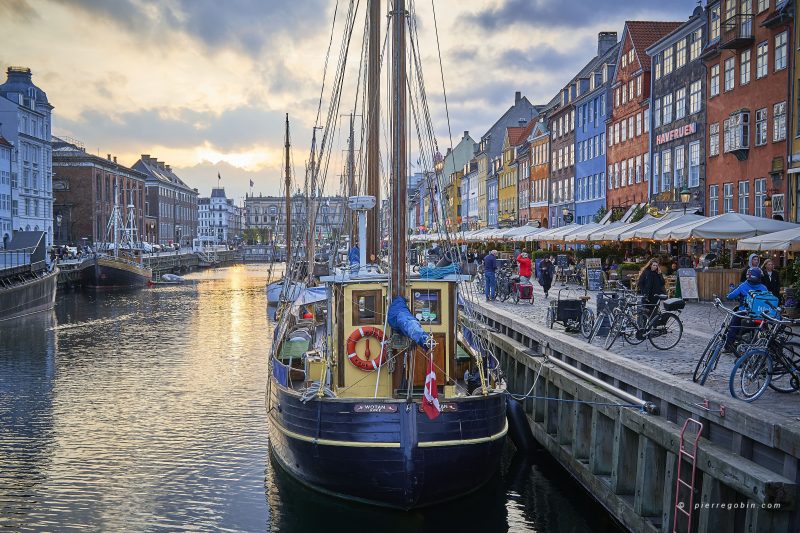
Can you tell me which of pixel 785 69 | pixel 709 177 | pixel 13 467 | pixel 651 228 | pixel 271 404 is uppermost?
pixel 785 69

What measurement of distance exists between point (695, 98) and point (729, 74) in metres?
4.42

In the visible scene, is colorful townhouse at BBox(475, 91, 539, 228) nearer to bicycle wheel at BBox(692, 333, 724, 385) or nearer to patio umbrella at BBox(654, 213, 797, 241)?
patio umbrella at BBox(654, 213, 797, 241)

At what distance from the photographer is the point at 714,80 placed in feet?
137

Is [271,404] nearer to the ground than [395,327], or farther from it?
nearer to the ground

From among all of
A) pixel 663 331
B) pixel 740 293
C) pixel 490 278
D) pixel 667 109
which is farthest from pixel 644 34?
pixel 740 293

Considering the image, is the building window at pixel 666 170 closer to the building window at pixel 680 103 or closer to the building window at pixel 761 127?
the building window at pixel 680 103

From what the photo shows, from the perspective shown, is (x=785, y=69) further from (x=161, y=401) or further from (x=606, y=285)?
(x=161, y=401)

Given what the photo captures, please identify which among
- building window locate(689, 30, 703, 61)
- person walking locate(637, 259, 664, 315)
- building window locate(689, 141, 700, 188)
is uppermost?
building window locate(689, 30, 703, 61)

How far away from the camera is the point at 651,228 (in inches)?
1179

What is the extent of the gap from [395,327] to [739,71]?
3108 cm

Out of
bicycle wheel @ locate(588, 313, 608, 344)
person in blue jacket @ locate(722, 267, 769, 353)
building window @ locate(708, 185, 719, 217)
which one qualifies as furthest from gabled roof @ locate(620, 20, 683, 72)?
person in blue jacket @ locate(722, 267, 769, 353)

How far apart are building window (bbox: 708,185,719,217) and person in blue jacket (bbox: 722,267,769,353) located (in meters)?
27.8

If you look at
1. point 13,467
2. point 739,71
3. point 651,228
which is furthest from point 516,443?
point 739,71

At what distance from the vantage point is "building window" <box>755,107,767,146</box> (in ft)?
120
